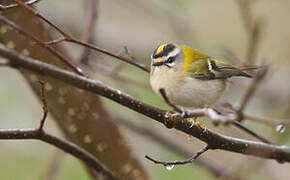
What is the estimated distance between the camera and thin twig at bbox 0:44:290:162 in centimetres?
136

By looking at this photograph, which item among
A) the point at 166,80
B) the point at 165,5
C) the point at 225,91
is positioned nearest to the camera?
the point at 166,80

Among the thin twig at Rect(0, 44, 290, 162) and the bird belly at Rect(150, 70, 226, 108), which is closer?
the thin twig at Rect(0, 44, 290, 162)

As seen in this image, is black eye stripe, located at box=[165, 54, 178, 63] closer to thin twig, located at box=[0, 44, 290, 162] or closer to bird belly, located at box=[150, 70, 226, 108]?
bird belly, located at box=[150, 70, 226, 108]

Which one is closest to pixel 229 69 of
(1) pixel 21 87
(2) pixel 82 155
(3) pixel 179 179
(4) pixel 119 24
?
(2) pixel 82 155

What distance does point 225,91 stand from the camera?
267 centimetres

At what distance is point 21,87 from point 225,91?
11.4 ft

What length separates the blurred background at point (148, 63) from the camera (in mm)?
3871

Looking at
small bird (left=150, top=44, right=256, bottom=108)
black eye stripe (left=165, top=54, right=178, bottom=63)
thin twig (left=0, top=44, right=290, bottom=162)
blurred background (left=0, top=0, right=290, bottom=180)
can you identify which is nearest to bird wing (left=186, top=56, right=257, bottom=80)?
small bird (left=150, top=44, right=256, bottom=108)

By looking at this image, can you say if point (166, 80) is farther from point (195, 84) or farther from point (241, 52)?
point (241, 52)

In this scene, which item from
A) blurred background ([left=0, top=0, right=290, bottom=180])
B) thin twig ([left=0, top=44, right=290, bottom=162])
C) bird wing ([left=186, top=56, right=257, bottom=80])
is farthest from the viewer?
blurred background ([left=0, top=0, right=290, bottom=180])

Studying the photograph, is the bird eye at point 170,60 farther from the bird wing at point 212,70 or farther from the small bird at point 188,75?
the bird wing at point 212,70

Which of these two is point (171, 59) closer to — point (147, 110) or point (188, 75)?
point (188, 75)

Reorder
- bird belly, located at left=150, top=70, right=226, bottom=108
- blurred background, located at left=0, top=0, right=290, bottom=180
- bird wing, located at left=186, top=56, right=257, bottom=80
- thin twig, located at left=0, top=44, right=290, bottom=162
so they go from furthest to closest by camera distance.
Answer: blurred background, located at left=0, top=0, right=290, bottom=180 → bird wing, located at left=186, top=56, right=257, bottom=80 → bird belly, located at left=150, top=70, right=226, bottom=108 → thin twig, located at left=0, top=44, right=290, bottom=162

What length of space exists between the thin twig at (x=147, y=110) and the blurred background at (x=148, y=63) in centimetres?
128
